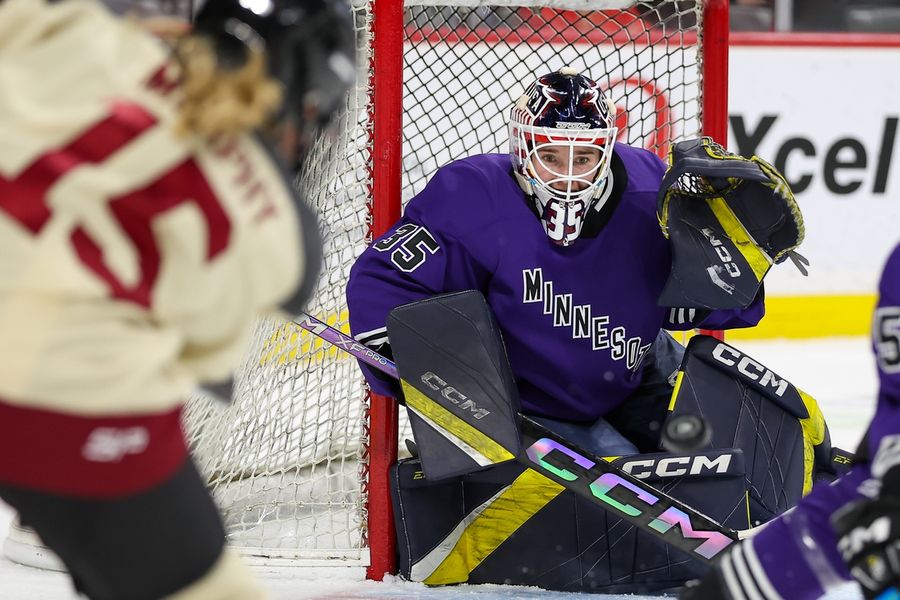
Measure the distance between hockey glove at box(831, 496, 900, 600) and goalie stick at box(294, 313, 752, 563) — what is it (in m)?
0.75

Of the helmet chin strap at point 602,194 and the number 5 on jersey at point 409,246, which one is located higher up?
the helmet chin strap at point 602,194

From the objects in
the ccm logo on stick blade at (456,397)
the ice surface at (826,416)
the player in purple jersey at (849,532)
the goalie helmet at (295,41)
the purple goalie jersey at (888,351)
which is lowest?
the ice surface at (826,416)

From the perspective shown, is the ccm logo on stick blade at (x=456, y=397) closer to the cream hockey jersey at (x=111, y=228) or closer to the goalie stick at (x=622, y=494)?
the goalie stick at (x=622, y=494)

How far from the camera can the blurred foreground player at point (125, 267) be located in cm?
89

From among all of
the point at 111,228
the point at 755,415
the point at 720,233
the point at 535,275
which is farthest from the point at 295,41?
the point at 755,415

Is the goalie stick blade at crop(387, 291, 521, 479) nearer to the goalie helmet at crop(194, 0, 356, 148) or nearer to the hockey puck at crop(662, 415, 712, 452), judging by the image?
the hockey puck at crop(662, 415, 712, 452)

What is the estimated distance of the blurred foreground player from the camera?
89 cm

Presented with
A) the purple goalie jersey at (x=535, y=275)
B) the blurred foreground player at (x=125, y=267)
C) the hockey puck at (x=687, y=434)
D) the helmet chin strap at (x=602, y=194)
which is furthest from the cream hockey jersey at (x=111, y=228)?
the helmet chin strap at (x=602, y=194)

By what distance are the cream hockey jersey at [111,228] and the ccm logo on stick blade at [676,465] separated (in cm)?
117

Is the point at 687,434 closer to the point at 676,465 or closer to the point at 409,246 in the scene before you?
the point at 676,465

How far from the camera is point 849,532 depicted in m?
1.20

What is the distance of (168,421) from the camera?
955 millimetres

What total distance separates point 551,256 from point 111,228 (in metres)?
1.28

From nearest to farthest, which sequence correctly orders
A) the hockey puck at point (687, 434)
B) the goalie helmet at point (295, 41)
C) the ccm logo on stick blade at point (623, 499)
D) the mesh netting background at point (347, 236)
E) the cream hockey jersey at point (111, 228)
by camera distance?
1. the cream hockey jersey at point (111, 228)
2. the goalie helmet at point (295, 41)
3. the hockey puck at point (687, 434)
4. the ccm logo on stick blade at point (623, 499)
5. the mesh netting background at point (347, 236)
